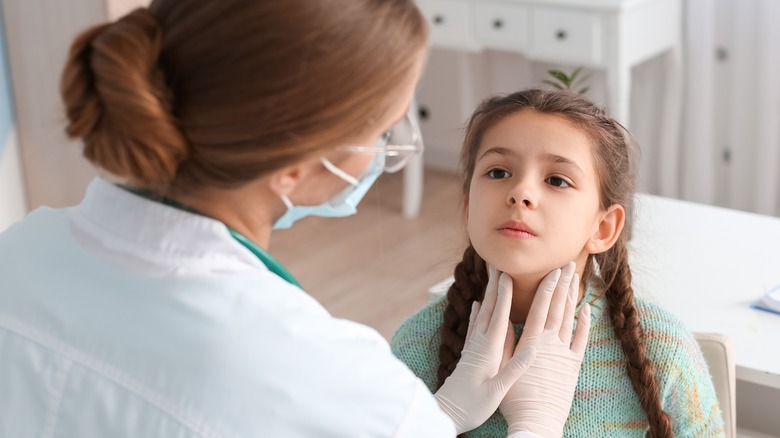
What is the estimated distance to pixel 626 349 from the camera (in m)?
1.38

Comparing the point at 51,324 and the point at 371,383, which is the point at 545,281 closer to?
the point at 371,383

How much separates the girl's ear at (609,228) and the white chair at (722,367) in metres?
0.25

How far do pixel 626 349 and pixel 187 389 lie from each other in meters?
0.69

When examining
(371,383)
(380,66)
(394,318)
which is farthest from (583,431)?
(394,318)

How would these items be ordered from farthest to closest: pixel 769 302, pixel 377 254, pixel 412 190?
pixel 412 190 → pixel 377 254 → pixel 769 302

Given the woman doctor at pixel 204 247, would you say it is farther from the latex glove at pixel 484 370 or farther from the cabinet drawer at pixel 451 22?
the cabinet drawer at pixel 451 22

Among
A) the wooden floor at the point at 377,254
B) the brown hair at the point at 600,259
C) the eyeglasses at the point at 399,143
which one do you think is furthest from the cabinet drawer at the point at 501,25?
the eyeglasses at the point at 399,143

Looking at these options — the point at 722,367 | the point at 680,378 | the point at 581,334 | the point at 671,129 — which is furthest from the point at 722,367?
the point at 671,129

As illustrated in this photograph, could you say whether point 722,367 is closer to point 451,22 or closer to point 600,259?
point 600,259

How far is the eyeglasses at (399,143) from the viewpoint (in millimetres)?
1050

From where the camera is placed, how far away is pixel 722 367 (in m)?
1.54

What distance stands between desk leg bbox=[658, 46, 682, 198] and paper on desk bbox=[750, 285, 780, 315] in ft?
6.05

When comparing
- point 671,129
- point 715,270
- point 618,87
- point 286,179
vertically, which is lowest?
point 671,129

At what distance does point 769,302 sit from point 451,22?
1977mm
